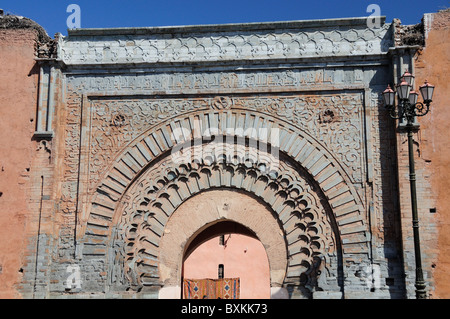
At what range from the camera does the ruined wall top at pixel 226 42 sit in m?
8.86

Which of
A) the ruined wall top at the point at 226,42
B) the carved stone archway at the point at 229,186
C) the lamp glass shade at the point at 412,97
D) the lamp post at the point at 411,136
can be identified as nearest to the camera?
the lamp post at the point at 411,136

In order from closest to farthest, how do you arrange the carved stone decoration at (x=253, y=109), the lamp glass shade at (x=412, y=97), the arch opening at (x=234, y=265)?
the lamp glass shade at (x=412, y=97)
the carved stone decoration at (x=253, y=109)
the arch opening at (x=234, y=265)

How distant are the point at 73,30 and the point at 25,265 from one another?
3288mm

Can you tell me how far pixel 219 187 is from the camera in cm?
879

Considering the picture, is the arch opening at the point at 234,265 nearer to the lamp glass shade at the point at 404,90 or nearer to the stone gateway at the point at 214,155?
Result: the stone gateway at the point at 214,155

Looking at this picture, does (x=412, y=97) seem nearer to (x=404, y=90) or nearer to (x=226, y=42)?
(x=404, y=90)

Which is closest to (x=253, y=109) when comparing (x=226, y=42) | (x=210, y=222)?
(x=226, y=42)

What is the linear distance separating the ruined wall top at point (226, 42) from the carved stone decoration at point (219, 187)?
1399mm

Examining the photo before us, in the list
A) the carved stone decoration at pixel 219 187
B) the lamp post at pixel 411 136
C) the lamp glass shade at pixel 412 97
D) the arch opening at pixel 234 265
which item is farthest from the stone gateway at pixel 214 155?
the arch opening at pixel 234 265

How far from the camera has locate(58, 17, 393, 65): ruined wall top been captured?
349 inches

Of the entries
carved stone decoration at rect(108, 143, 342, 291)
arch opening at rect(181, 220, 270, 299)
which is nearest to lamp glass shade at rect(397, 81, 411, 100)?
carved stone decoration at rect(108, 143, 342, 291)

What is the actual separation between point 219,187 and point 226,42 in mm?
2012

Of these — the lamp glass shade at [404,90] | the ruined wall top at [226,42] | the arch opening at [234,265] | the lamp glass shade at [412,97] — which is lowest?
the arch opening at [234,265]
